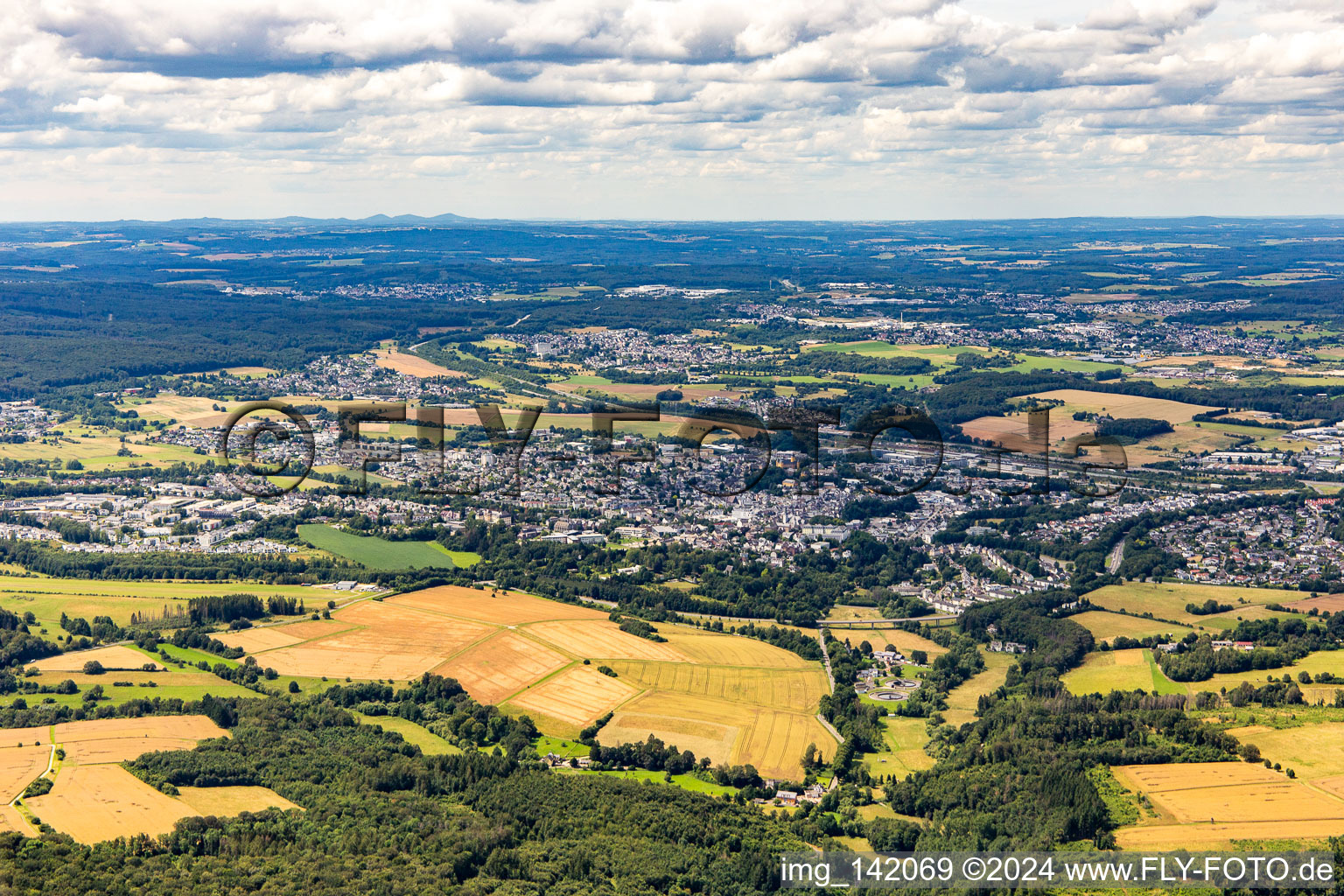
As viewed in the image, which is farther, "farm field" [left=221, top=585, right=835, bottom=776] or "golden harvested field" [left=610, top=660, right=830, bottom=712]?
"golden harvested field" [left=610, top=660, right=830, bottom=712]

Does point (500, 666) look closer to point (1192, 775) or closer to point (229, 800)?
point (229, 800)

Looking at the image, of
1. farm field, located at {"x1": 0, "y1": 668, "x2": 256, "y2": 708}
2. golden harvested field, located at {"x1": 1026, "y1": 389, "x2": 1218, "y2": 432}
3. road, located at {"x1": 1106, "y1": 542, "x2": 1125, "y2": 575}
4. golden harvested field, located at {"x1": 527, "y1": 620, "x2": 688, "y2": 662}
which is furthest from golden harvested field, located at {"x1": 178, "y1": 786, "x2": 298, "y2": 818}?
golden harvested field, located at {"x1": 1026, "y1": 389, "x2": 1218, "y2": 432}

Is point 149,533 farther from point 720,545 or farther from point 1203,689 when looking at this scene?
point 1203,689

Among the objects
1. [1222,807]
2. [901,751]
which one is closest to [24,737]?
[901,751]

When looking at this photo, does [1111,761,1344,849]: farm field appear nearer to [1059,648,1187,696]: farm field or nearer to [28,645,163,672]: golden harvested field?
[1059,648,1187,696]: farm field

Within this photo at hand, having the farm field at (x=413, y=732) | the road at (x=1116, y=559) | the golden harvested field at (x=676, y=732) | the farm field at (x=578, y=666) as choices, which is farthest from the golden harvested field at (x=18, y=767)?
the road at (x=1116, y=559)
